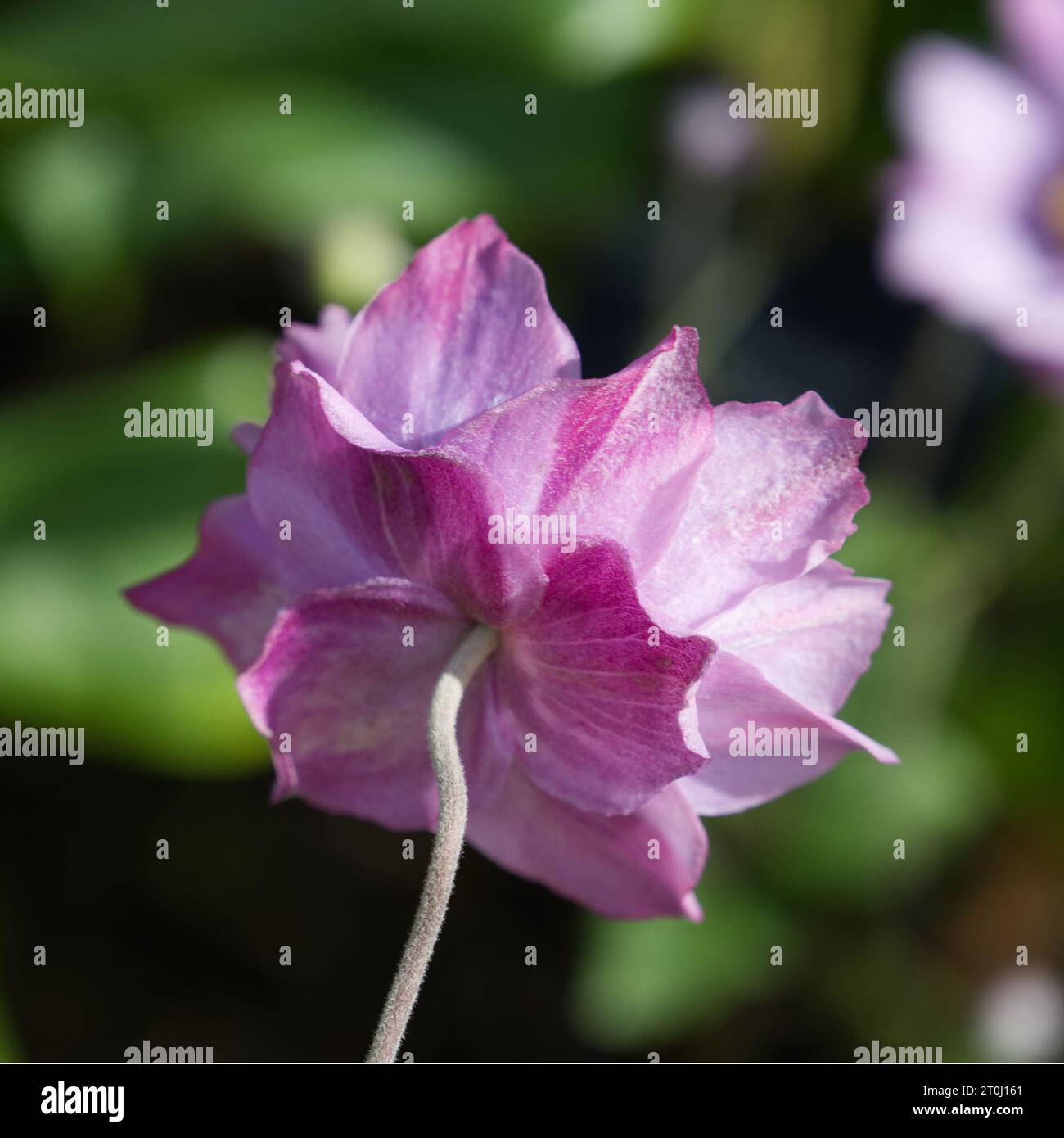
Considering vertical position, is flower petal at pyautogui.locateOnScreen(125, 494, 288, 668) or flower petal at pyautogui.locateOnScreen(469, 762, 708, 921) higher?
flower petal at pyautogui.locateOnScreen(125, 494, 288, 668)

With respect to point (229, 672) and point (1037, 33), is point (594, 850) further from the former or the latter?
point (1037, 33)

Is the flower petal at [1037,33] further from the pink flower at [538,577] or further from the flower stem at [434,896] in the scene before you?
the flower stem at [434,896]

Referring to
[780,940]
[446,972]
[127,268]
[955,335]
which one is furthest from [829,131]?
[446,972]

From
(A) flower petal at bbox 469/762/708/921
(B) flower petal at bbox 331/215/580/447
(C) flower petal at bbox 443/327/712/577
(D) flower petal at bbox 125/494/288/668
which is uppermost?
(B) flower petal at bbox 331/215/580/447

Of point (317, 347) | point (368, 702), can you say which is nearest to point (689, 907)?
point (368, 702)

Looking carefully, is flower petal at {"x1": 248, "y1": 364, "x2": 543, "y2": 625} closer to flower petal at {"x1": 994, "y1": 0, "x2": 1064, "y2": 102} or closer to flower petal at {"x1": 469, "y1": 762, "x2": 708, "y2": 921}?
flower petal at {"x1": 469, "y1": 762, "x2": 708, "y2": 921}

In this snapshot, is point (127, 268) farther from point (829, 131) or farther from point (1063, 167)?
point (1063, 167)

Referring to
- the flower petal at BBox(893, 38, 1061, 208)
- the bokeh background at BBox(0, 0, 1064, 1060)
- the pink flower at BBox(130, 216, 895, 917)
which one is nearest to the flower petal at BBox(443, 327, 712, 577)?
the pink flower at BBox(130, 216, 895, 917)
